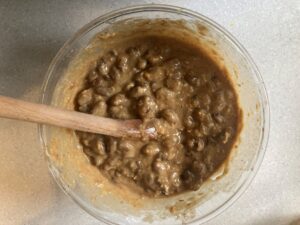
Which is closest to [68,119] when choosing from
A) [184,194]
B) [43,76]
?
[43,76]

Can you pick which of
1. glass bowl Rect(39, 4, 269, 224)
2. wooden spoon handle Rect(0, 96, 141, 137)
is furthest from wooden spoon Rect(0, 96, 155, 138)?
glass bowl Rect(39, 4, 269, 224)

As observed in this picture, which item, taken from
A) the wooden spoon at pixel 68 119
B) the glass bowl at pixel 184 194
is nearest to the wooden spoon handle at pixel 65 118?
the wooden spoon at pixel 68 119

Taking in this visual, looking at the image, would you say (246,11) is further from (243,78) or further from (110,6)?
(110,6)

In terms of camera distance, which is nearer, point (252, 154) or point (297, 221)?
point (252, 154)

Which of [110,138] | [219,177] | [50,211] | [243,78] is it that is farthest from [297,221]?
[50,211]

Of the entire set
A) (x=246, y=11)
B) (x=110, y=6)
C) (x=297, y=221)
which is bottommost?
(x=297, y=221)

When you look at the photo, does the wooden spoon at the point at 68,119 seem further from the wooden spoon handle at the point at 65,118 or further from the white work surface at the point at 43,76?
the white work surface at the point at 43,76
